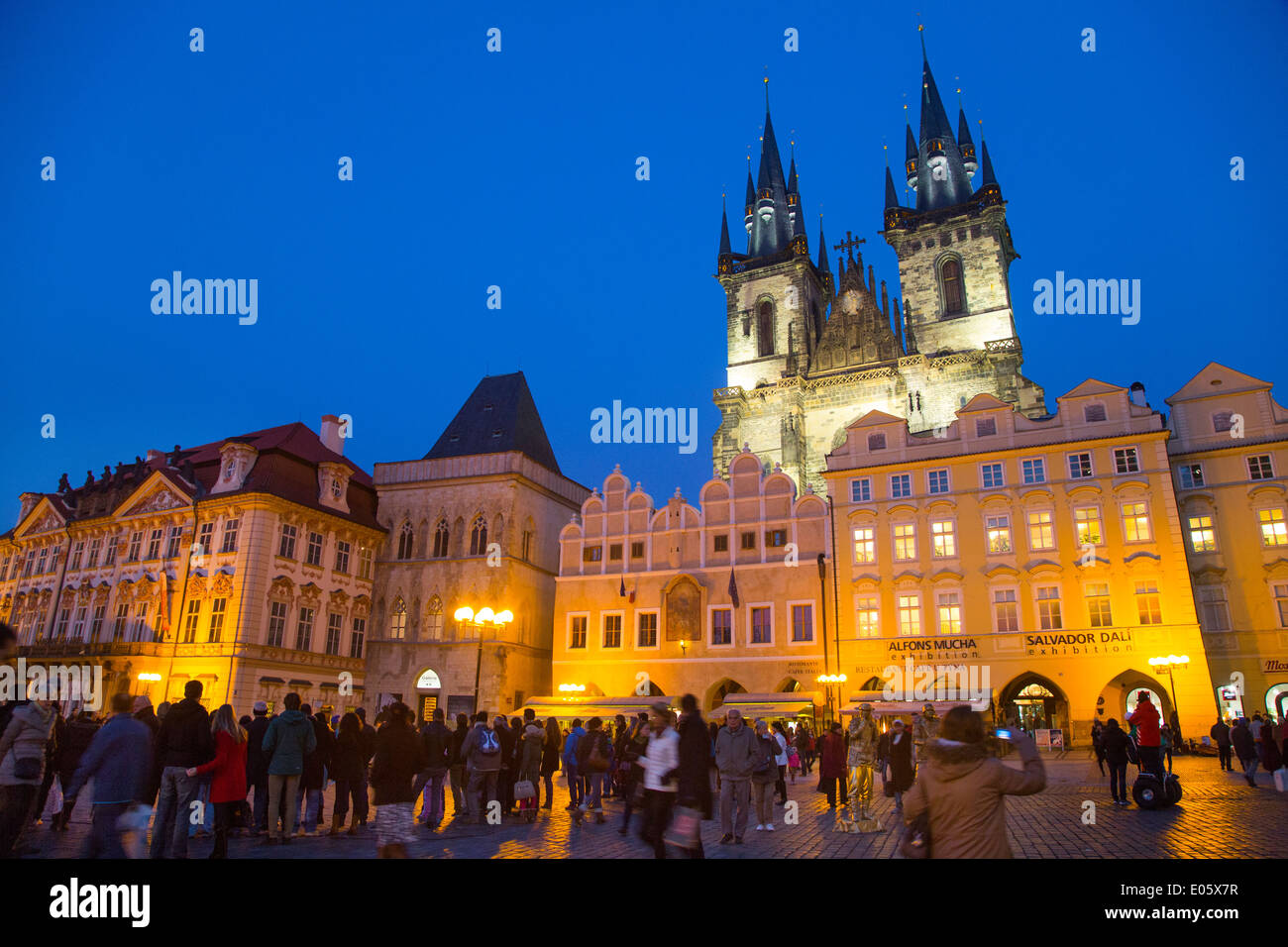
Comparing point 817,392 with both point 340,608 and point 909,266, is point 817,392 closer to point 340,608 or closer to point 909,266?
point 909,266

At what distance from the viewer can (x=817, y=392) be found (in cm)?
5497

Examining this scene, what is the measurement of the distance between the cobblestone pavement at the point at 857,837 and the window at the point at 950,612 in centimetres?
1736

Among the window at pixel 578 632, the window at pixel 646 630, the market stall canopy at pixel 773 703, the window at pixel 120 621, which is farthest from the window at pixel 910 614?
the window at pixel 120 621

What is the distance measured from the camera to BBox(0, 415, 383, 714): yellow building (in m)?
35.3

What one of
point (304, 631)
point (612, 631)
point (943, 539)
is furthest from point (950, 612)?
point (304, 631)

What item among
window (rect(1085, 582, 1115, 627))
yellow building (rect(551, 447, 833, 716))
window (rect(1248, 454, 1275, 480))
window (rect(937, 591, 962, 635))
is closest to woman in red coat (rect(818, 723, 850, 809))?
yellow building (rect(551, 447, 833, 716))

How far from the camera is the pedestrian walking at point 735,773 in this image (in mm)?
11516

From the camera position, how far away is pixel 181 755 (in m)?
8.64

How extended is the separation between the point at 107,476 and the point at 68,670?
11284 mm

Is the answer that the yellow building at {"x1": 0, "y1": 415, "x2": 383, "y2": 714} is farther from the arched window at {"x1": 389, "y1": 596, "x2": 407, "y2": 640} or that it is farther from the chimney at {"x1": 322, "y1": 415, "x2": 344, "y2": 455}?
the chimney at {"x1": 322, "y1": 415, "x2": 344, "y2": 455}

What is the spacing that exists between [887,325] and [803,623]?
29.0 m

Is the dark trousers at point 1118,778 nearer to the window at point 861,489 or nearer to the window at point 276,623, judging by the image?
the window at point 861,489

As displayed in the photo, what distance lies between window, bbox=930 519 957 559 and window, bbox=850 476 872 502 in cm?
299
